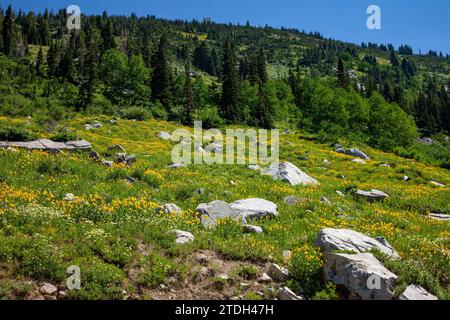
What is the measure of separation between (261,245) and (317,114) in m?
58.7

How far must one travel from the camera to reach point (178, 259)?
28.2 ft

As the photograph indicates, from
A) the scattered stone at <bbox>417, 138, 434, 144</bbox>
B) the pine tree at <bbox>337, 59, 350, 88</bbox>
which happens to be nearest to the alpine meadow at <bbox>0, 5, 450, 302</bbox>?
the pine tree at <bbox>337, 59, 350, 88</bbox>

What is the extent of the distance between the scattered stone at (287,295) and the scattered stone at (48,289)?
456 cm

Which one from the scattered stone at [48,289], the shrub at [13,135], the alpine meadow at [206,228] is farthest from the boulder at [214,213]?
the shrub at [13,135]

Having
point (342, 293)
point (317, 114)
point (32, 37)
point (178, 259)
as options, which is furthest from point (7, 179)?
point (32, 37)

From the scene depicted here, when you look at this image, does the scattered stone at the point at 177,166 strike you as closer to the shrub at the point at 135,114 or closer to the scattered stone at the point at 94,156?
the scattered stone at the point at 94,156

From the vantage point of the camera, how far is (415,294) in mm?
7094

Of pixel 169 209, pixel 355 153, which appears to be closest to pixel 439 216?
pixel 169 209

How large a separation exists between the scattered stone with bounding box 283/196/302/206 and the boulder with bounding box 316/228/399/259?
16.7ft

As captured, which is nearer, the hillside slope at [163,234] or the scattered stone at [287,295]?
the scattered stone at [287,295]

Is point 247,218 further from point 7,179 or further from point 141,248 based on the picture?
point 7,179

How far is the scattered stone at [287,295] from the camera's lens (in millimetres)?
7094

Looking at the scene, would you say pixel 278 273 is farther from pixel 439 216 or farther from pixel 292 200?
pixel 439 216

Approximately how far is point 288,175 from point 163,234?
1145cm
